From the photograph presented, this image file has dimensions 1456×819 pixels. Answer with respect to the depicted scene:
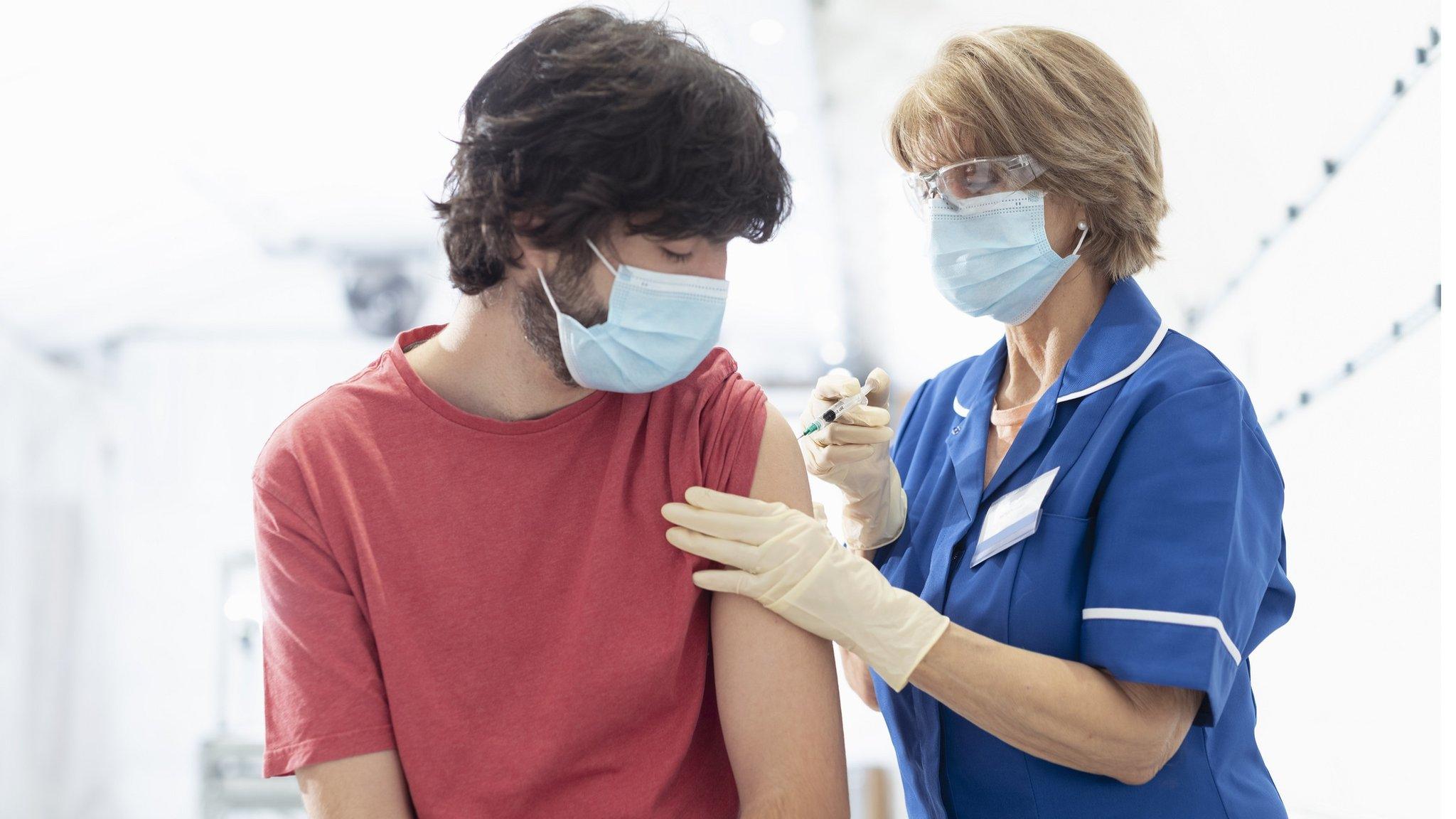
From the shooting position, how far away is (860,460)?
1.55 m

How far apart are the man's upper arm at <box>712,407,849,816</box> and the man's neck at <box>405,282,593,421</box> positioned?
1.10 ft

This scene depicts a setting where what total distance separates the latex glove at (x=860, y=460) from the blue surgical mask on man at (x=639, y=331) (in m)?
0.34

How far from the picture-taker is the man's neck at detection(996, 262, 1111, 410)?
154 centimetres

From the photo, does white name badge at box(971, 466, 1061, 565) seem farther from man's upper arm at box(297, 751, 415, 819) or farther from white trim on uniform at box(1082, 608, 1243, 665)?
man's upper arm at box(297, 751, 415, 819)

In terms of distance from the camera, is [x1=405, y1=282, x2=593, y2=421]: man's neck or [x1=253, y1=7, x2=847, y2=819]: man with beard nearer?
[x1=253, y1=7, x2=847, y2=819]: man with beard

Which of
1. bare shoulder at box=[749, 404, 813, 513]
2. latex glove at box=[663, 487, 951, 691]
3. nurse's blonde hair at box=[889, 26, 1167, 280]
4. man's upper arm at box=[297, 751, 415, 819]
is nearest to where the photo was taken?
man's upper arm at box=[297, 751, 415, 819]

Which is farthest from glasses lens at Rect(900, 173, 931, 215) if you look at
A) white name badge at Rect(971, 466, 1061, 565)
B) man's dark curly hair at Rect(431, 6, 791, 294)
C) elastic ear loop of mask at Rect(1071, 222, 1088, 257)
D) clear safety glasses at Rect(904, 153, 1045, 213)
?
white name badge at Rect(971, 466, 1061, 565)

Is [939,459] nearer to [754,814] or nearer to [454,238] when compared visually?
[754,814]

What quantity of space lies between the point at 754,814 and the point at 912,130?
0.96 meters

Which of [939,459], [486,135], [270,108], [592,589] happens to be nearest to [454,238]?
[486,135]

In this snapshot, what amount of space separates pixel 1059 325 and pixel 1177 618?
0.50m

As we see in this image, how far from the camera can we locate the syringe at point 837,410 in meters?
1.60

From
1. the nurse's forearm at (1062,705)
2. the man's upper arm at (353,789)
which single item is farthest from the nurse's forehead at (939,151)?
the man's upper arm at (353,789)

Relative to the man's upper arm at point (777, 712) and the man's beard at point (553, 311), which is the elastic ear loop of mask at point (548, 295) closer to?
the man's beard at point (553, 311)
